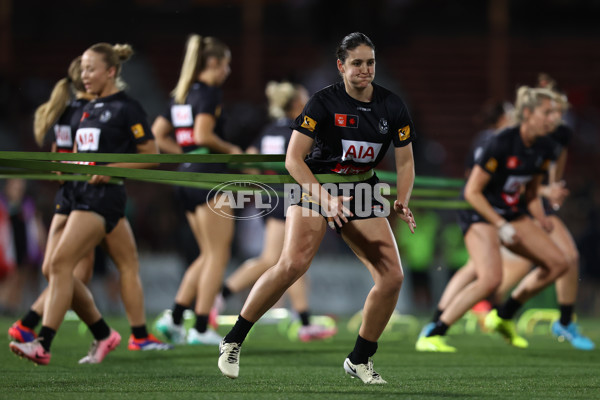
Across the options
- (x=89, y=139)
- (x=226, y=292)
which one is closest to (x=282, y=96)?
(x=226, y=292)

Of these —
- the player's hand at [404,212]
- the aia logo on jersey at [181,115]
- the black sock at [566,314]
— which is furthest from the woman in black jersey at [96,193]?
the black sock at [566,314]

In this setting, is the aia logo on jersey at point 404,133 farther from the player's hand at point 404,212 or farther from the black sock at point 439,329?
the black sock at point 439,329

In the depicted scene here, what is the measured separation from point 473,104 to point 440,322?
12.3 meters

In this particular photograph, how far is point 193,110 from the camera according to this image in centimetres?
846

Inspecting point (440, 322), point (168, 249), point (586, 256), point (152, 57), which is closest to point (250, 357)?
A: point (440, 322)

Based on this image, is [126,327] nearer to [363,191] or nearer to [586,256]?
[363,191]

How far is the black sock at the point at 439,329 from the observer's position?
804 cm

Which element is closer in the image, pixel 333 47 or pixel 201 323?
pixel 201 323

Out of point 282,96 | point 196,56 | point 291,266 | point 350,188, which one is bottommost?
point 291,266

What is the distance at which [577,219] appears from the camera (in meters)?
14.8

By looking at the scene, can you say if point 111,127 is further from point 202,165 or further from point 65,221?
point 202,165

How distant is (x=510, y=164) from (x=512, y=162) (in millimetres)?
24

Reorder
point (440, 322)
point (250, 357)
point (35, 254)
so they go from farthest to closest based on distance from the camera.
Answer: point (35, 254)
point (440, 322)
point (250, 357)

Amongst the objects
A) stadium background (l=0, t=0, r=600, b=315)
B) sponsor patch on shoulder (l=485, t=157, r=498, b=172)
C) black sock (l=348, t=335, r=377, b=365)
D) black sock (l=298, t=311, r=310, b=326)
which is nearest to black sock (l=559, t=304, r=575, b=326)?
sponsor patch on shoulder (l=485, t=157, r=498, b=172)
